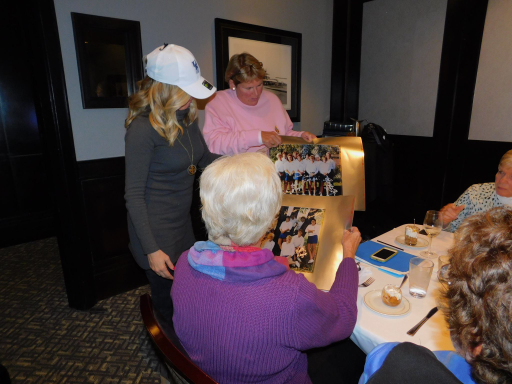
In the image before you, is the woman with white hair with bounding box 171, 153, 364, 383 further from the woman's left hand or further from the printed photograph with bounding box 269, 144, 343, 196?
the woman's left hand

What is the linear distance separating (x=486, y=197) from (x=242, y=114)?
1.45m

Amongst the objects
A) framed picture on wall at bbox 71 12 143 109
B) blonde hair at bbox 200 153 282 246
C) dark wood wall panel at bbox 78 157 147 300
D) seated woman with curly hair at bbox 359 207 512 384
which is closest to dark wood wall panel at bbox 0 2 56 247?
dark wood wall panel at bbox 78 157 147 300

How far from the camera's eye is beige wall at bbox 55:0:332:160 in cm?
227

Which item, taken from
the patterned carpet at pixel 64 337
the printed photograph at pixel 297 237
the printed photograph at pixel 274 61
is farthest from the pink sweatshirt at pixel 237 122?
the patterned carpet at pixel 64 337

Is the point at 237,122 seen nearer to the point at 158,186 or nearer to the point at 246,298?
the point at 158,186

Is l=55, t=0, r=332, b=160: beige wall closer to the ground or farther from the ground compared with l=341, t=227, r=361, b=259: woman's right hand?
farther from the ground

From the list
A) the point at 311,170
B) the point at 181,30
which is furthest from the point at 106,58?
the point at 311,170

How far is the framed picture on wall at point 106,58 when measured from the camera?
2.26 m

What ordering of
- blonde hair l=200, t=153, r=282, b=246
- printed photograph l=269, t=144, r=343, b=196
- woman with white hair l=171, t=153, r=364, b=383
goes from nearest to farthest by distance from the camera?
woman with white hair l=171, t=153, r=364, b=383 < blonde hair l=200, t=153, r=282, b=246 < printed photograph l=269, t=144, r=343, b=196

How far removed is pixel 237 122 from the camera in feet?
6.02

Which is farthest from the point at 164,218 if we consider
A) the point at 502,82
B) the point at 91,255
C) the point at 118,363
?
the point at 502,82

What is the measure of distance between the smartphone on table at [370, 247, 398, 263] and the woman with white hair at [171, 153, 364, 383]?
48cm

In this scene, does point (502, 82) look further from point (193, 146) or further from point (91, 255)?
point (91, 255)

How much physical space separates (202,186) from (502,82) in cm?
306
